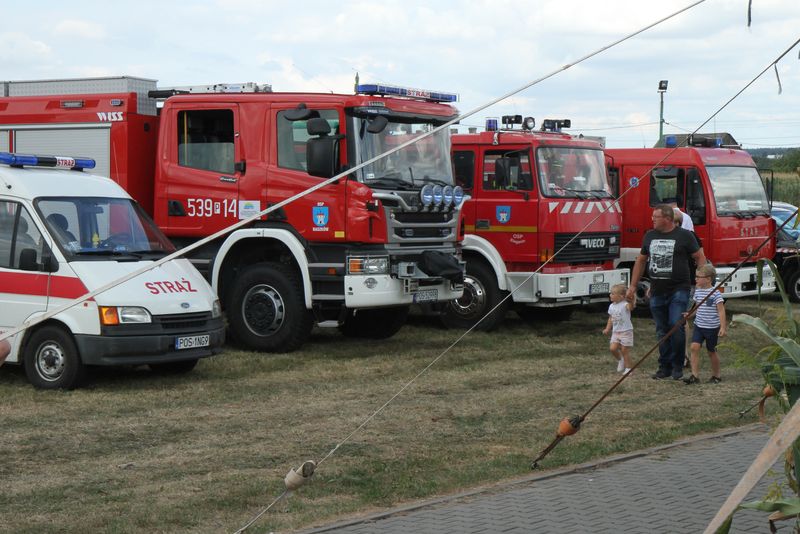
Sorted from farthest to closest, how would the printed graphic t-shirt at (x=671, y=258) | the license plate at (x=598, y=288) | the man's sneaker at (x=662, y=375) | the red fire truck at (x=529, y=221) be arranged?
the license plate at (x=598, y=288)
the red fire truck at (x=529, y=221)
the man's sneaker at (x=662, y=375)
the printed graphic t-shirt at (x=671, y=258)

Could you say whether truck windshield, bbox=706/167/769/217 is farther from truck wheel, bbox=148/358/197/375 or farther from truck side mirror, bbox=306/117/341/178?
truck wheel, bbox=148/358/197/375

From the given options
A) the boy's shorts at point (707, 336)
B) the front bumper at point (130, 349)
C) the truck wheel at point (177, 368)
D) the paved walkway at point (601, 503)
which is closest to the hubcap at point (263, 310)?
the truck wheel at point (177, 368)

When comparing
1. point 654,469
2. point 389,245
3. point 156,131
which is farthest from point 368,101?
point 654,469

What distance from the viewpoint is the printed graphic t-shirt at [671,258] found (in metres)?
11.8

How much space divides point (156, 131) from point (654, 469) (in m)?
8.68

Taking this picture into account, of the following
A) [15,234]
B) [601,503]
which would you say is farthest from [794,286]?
[601,503]

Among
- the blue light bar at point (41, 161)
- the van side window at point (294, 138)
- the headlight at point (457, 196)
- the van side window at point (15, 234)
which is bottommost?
the van side window at point (15, 234)

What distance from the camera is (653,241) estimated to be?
39.2 feet

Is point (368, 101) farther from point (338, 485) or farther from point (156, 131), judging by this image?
point (338, 485)

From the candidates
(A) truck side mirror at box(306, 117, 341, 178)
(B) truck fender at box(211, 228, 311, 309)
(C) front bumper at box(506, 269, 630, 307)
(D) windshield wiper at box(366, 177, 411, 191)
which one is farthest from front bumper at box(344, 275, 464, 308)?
(C) front bumper at box(506, 269, 630, 307)

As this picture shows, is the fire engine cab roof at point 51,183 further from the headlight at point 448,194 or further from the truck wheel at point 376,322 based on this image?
the truck wheel at point 376,322

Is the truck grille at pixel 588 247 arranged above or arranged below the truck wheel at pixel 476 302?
above

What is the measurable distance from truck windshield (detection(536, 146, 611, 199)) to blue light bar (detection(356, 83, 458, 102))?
201 centimetres

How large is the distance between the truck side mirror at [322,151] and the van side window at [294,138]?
20 centimetres
